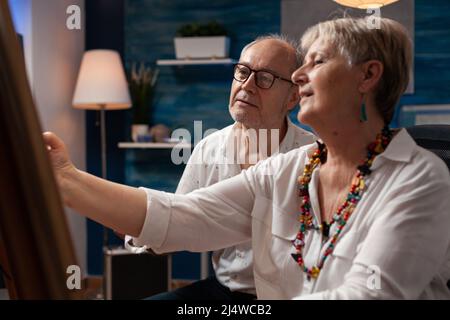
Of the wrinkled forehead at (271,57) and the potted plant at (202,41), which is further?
the potted plant at (202,41)

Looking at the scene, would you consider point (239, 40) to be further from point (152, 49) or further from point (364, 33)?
point (364, 33)

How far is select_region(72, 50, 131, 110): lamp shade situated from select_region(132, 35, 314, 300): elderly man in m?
2.10

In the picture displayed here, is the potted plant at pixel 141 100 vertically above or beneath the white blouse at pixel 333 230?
beneath

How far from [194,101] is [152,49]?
1.60ft

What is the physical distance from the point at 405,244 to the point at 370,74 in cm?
30

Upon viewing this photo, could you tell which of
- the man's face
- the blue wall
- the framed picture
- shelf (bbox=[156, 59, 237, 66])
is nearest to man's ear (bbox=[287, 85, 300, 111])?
the man's face

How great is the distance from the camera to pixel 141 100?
4023mm

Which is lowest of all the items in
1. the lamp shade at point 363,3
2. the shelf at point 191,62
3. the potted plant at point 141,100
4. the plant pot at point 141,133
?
the plant pot at point 141,133

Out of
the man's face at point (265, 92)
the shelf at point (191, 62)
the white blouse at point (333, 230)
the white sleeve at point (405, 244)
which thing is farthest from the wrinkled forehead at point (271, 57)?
the shelf at point (191, 62)

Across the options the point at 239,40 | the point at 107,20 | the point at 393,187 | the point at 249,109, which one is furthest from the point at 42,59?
the point at 393,187

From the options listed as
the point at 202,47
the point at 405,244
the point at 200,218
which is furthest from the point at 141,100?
the point at 405,244

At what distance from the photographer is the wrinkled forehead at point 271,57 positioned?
1642 millimetres

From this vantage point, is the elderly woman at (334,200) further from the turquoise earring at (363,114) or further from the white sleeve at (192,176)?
the white sleeve at (192,176)

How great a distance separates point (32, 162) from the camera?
1.48ft
